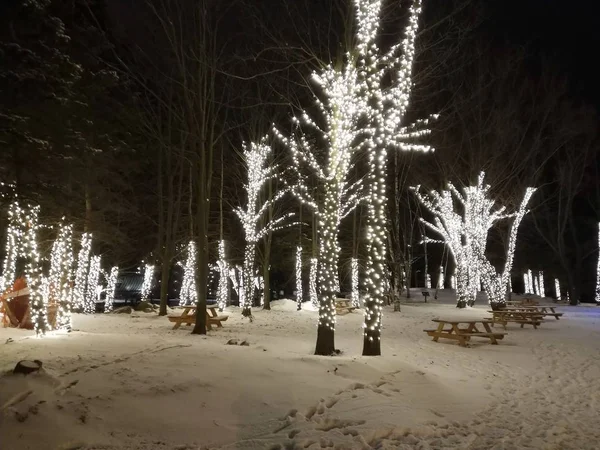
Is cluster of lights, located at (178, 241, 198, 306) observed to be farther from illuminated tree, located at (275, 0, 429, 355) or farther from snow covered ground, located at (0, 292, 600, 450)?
illuminated tree, located at (275, 0, 429, 355)

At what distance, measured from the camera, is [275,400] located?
6.83 metres

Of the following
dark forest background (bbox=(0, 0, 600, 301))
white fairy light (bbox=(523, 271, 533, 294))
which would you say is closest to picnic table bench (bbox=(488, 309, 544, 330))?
dark forest background (bbox=(0, 0, 600, 301))

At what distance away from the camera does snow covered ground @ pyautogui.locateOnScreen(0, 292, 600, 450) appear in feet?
18.0

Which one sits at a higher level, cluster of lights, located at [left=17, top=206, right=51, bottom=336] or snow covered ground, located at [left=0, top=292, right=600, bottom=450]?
cluster of lights, located at [left=17, top=206, right=51, bottom=336]

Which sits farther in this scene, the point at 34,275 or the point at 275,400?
the point at 34,275

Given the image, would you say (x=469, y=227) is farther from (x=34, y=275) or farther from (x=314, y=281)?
(x=34, y=275)

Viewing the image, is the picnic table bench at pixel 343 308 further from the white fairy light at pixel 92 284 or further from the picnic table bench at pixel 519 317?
the white fairy light at pixel 92 284

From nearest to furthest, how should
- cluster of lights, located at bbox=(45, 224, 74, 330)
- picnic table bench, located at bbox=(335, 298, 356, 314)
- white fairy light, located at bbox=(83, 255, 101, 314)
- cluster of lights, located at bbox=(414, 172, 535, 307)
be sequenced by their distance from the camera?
1. cluster of lights, located at bbox=(45, 224, 74, 330)
2. picnic table bench, located at bbox=(335, 298, 356, 314)
3. white fairy light, located at bbox=(83, 255, 101, 314)
4. cluster of lights, located at bbox=(414, 172, 535, 307)

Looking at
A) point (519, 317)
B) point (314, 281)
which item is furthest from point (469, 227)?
point (314, 281)

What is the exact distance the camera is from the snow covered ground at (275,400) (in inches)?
216

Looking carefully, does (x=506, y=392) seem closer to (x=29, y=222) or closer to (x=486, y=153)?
(x=29, y=222)

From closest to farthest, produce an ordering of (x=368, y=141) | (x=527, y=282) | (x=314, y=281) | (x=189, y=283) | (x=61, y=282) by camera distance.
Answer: (x=368, y=141) → (x=61, y=282) → (x=189, y=283) → (x=314, y=281) → (x=527, y=282)

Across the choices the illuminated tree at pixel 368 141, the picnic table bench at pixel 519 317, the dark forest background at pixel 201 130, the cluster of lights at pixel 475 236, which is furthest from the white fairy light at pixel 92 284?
the picnic table bench at pixel 519 317

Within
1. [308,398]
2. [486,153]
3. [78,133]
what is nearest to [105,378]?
[308,398]
